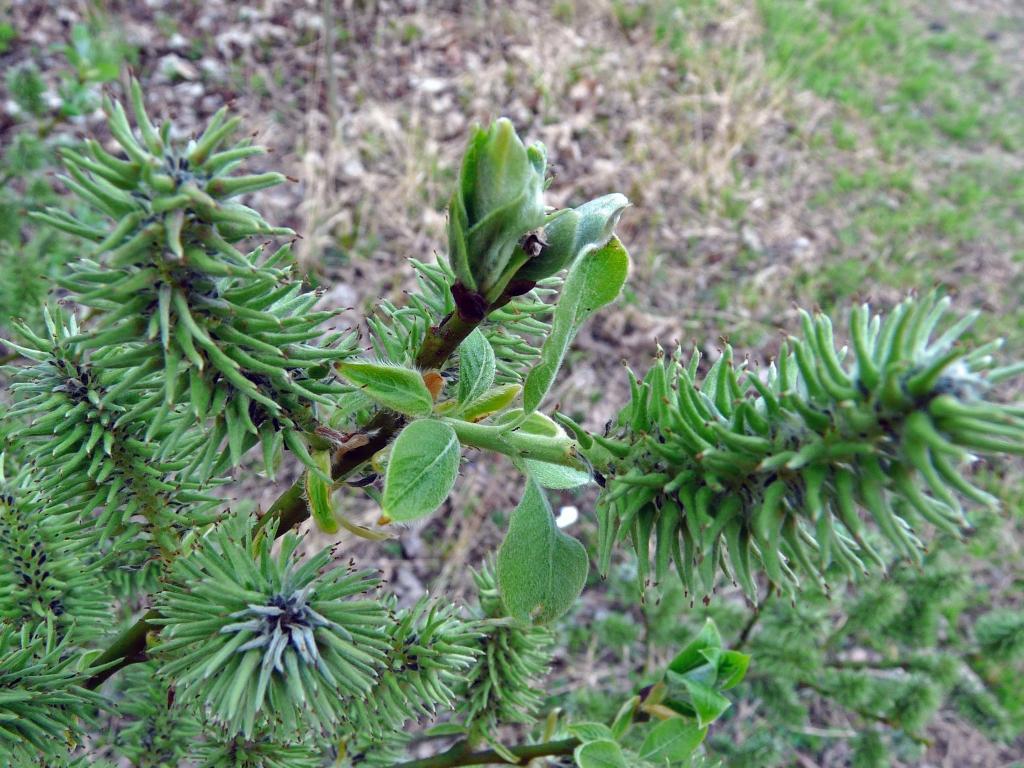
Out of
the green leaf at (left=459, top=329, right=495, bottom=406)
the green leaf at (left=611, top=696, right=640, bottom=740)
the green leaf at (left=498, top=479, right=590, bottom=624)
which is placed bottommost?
the green leaf at (left=611, top=696, right=640, bottom=740)

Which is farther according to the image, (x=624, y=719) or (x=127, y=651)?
(x=624, y=719)

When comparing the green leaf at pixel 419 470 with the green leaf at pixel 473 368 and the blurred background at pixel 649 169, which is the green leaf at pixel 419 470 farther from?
the blurred background at pixel 649 169

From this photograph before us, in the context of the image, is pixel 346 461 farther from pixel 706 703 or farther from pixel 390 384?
pixel 706 703

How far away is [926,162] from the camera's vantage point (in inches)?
265

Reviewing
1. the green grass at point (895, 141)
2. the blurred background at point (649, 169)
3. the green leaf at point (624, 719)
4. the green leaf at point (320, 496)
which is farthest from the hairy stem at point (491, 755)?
the green grass at point (895, 141)

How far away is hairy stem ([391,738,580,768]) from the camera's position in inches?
64.9

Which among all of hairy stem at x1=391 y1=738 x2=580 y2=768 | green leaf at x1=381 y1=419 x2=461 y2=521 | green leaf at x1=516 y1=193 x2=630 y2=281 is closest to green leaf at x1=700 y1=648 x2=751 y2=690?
hairy stem at x1=391 y1=738 x2=580 y2=768

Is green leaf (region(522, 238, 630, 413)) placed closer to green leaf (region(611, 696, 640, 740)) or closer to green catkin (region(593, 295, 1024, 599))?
green catkin (region(593, 295, 1024, 599))

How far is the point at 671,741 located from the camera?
1.54 metres

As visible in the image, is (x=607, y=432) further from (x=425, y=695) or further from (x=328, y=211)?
(x=328, y=211)

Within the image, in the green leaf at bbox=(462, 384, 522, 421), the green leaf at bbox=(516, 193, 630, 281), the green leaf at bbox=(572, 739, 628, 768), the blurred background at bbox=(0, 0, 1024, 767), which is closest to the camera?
the green leaf at bbox=(516, 193, 630, 281)

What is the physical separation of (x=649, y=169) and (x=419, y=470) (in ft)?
16.0

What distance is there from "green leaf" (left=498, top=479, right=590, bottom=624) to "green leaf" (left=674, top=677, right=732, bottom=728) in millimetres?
494

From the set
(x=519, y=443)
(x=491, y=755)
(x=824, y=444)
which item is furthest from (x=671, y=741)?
(x=824, y=444)
